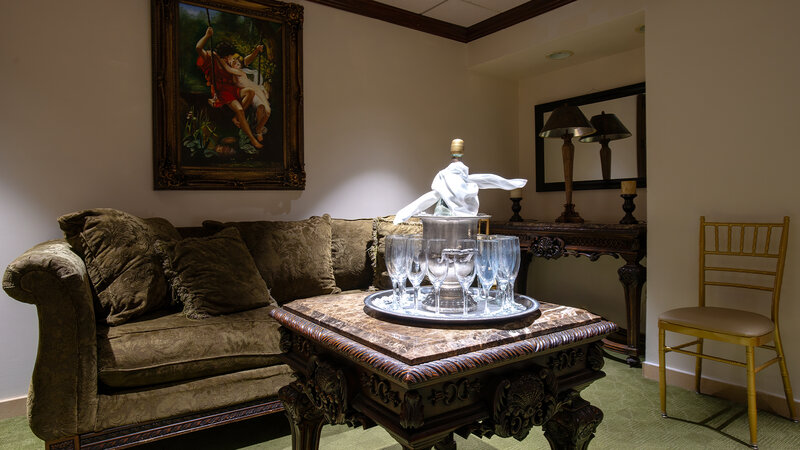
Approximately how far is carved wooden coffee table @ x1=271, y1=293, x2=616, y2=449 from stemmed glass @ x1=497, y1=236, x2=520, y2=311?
135mm

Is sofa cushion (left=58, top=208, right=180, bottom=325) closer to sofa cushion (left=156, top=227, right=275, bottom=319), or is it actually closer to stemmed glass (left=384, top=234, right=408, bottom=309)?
sofa cushion (left=156, top=227, right=275, bottom=319)

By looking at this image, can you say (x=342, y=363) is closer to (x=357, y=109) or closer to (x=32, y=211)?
(x=32, y=211)

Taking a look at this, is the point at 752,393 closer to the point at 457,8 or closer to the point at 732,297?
the point at 732,297

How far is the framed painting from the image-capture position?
2.95 m

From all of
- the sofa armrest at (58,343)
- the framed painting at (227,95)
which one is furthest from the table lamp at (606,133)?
the sofa armrest at (58,343)

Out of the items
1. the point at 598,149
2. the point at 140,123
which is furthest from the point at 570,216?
the point at 140,123

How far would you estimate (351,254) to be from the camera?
326 centimetres

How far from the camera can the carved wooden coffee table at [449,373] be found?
1113 millimetres

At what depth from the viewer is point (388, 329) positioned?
52.6 inches

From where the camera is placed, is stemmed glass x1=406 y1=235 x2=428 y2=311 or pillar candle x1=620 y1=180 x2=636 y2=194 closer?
stemmed glass x1=406 y1=235 x2=428 y2=311

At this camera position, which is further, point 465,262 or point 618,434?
point 618,434

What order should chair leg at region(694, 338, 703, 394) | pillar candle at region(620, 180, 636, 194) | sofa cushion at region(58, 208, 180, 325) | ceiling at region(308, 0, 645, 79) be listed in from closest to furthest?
sofa cushion at region(58, 208, 180, 325), chair leg at region(694, 338, 703, 394), pillar candle at region(620, 180, 636, 194), ceiling at region(308, 0, 645, 79)

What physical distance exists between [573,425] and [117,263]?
6.57 ft

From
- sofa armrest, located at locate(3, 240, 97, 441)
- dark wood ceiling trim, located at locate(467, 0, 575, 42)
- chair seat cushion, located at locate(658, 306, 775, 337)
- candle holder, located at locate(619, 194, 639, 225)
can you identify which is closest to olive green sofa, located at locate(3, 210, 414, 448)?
sofa armrest, located at locate(3, 240, 97, 441)
